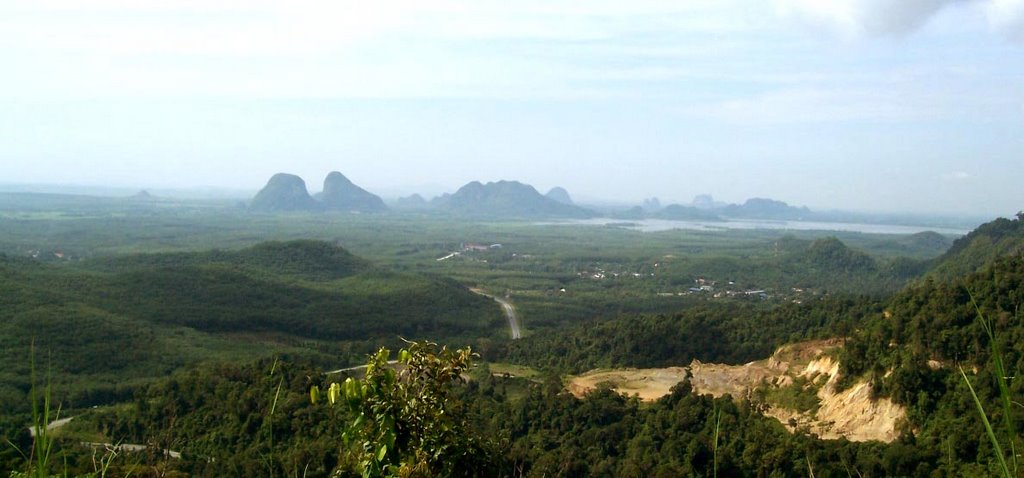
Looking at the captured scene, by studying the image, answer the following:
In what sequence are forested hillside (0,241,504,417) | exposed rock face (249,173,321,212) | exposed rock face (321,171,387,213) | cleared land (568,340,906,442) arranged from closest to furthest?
cleared land (568,340,906,442)
forested hillside (0,241,504,417)
exposed rock face (249,173,321,212)
exposed rock face (321,171,387,213)

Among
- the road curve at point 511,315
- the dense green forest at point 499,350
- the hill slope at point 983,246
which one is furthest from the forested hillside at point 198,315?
the hill slope at point 983,246

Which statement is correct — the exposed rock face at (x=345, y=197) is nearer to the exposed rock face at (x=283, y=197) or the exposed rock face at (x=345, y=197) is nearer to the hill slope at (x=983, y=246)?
the exposed rock face at (x=283, y=197)

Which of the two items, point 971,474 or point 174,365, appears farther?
point 174,365

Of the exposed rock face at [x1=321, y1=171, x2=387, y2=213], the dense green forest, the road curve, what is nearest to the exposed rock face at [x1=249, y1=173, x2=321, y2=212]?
the exposed rock face at [x1=321, y1=171, x2=387, y2=213]

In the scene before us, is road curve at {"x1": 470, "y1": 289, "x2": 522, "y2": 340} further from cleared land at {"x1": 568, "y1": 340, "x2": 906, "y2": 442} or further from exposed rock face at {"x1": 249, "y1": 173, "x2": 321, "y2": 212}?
exposed rock face at {"x1": 249, "y1": 173, "x2": 321, "y2": 212}

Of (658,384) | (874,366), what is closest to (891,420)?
(874,366)

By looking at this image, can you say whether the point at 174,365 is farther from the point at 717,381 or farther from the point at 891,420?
the point at 891,420

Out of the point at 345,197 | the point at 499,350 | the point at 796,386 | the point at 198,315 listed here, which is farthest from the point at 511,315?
the point at 345,197
